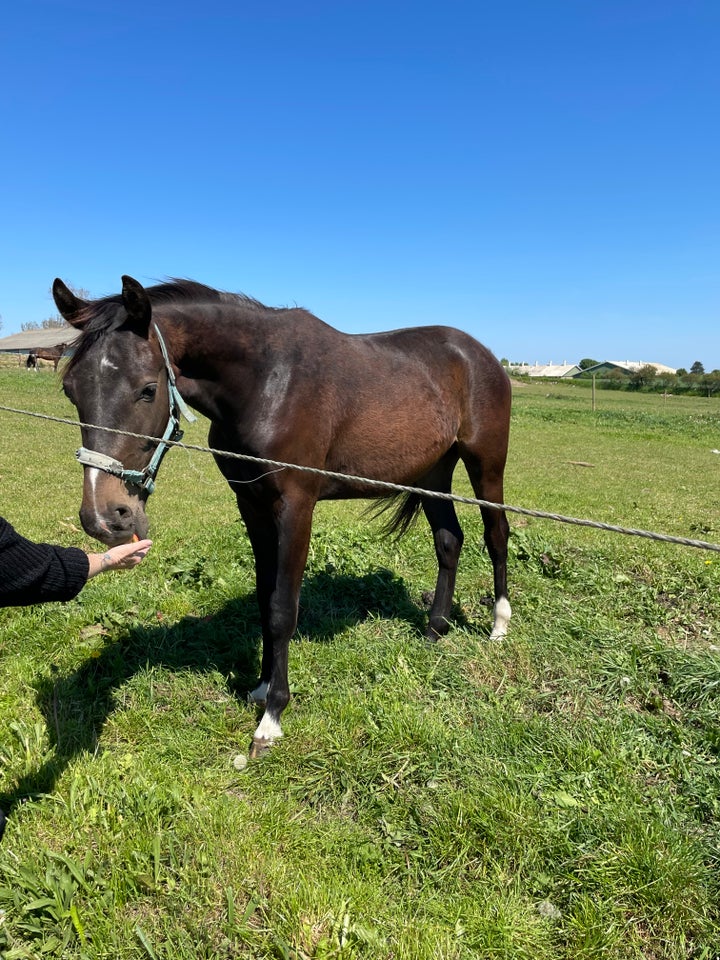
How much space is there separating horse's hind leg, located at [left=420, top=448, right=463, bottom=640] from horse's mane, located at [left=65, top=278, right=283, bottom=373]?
1895 mm

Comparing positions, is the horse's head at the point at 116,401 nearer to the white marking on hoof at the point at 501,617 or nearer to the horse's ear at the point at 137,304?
the horse's ear at the point at 137,304

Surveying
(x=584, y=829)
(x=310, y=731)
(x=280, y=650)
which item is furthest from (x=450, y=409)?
(x=584, y=829)

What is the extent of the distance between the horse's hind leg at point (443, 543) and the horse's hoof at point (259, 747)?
1.51m

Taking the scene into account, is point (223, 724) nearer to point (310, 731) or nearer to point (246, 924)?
point (310, 731)

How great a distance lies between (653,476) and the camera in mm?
12180

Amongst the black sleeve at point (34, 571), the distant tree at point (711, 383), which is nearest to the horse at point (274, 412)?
the black sleeve at point (34, 571)

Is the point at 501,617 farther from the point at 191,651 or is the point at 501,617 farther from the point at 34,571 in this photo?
the point at 34,571

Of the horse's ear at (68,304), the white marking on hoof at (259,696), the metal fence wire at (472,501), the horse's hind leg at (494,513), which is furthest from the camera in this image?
the horse's hind leg at (494,513)

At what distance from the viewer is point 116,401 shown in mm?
2531

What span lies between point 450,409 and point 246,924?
308cm

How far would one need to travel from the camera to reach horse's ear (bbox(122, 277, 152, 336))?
8.07 ft

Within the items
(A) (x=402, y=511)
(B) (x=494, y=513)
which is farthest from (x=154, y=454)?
(B) (x=494, y=513)

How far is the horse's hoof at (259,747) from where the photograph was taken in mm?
2918

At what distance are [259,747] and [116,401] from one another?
6.04ft
